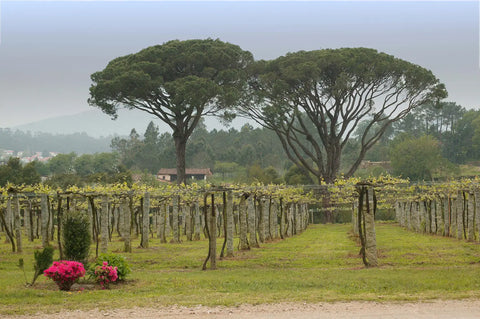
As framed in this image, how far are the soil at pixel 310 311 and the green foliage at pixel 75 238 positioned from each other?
5.94 m

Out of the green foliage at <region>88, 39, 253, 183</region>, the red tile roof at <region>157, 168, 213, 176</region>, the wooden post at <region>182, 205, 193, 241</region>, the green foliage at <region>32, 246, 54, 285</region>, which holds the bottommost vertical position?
the wooden post at <region>182, 205, 193, 241</region>

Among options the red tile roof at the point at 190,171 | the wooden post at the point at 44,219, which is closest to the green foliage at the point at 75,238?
the wooden post at the point at 44,219

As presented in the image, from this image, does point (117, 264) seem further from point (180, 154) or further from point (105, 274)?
point (180, 154)

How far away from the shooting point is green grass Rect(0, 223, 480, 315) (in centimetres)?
1284

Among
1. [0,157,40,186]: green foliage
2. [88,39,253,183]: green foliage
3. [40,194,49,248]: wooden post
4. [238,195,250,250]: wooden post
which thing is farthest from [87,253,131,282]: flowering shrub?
[0,157,40,186]: green foliage

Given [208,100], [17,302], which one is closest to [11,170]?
[208,100]

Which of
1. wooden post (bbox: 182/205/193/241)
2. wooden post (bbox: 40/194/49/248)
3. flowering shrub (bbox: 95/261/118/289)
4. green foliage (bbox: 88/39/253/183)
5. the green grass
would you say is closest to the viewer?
the green grass

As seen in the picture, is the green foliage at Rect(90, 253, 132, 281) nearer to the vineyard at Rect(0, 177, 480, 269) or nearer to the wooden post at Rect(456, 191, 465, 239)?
the vineyard at Rect(0, 177, 480, 269)

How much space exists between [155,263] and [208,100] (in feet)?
98.5

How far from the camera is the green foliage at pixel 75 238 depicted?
17.6m

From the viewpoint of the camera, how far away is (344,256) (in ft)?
72.6

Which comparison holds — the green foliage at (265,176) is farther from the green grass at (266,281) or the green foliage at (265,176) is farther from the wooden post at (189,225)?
the green grass at (266,281)

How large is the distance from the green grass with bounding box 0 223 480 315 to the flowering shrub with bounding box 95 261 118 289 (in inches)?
12.0

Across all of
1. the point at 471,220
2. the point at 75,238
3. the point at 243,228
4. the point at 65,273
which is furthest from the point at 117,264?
the point at 471,220
